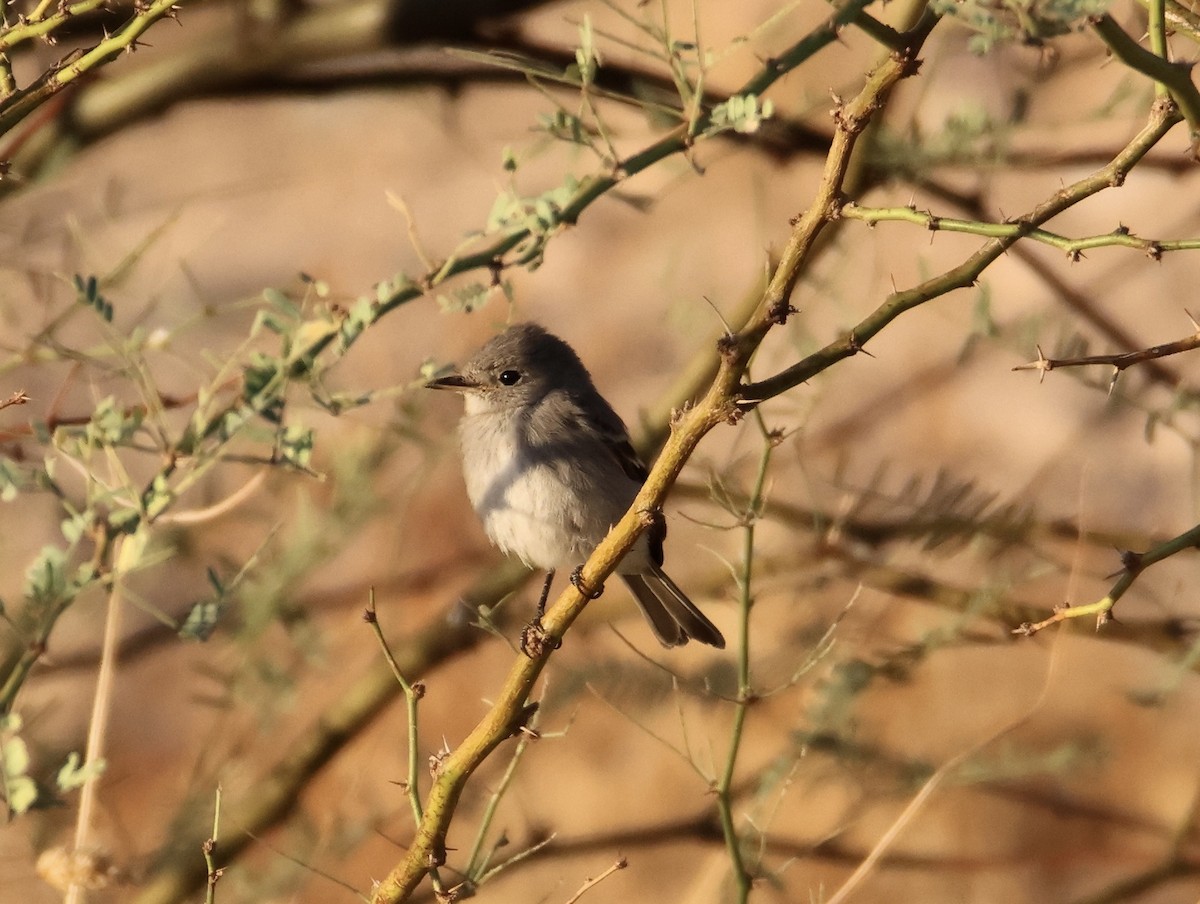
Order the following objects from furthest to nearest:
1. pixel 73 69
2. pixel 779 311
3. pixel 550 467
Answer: pixel 550 467, pixel 73 69, pixel 779 311

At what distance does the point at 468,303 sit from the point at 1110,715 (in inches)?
128

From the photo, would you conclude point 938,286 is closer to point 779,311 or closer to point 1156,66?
point 779,311

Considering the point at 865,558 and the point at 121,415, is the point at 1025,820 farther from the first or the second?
the point at 121,415

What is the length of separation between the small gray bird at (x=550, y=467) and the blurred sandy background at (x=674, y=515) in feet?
0.96

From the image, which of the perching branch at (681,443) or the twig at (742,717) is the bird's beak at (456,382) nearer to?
the twig at (742,717)

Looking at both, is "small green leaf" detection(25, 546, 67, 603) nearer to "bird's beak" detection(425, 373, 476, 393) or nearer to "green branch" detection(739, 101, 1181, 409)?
"green branch" detection(739, 101, 1181, 409)

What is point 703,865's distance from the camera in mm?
4703

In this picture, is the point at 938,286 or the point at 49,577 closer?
the point at 938,286

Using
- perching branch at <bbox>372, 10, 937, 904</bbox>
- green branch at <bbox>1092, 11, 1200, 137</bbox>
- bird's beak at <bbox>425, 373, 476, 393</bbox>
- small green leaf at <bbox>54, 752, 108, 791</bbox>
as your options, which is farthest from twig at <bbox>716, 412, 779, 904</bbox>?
bird's beak at <bbox>425, 373, 476, 393</bbox>

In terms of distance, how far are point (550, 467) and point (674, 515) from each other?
2.43 feet

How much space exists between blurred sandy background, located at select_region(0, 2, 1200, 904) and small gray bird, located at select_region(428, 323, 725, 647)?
0.29m

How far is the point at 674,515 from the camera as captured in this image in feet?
14.5

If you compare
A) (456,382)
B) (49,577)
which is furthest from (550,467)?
(49,577)

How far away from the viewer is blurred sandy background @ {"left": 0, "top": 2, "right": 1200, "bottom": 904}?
14.4ft
